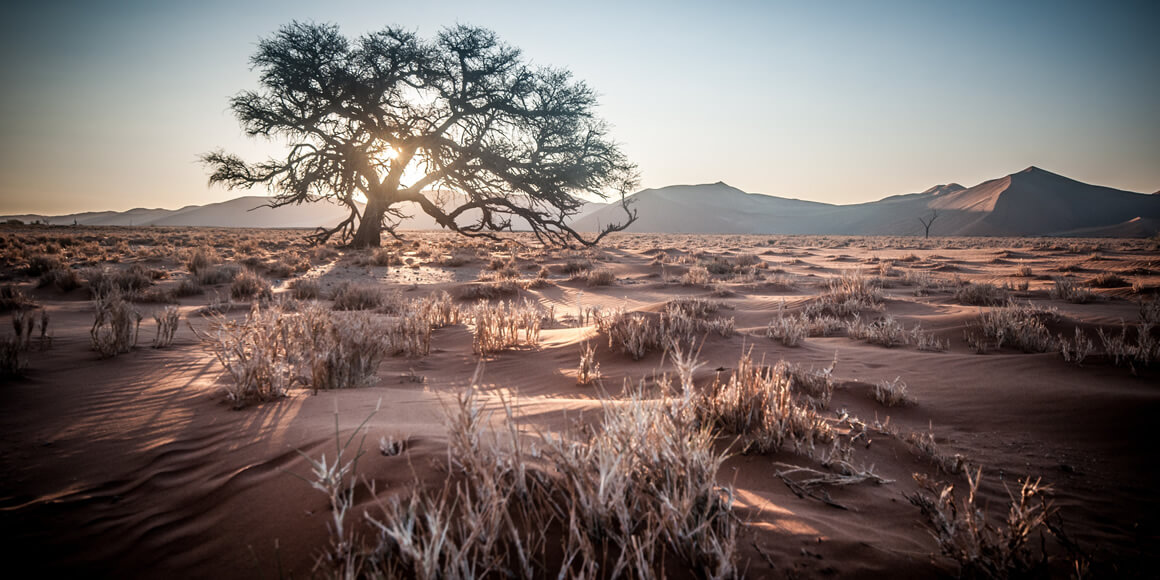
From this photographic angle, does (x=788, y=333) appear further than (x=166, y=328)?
Yes

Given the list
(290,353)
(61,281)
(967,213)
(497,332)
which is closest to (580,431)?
(290,353)

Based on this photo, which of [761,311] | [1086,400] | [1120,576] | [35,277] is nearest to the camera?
[1120,576]

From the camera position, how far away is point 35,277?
36.4 ft

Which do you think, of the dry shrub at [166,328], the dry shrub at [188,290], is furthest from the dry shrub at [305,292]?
the dry shrub at [166,328]

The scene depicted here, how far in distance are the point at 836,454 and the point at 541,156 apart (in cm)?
1896

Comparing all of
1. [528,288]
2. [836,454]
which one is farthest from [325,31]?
[836,454]

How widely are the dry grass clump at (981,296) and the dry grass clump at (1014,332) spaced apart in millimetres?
2446

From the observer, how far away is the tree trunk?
66.4 ft

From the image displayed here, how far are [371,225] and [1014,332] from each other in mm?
21240

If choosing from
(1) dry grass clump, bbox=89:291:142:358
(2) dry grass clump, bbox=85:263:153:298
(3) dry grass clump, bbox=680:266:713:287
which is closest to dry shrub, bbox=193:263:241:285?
(2) dry grass clump, bbox=85:263:153:298

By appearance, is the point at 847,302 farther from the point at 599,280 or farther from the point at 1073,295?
the point at 599,280

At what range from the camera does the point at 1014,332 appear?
17.4 feet

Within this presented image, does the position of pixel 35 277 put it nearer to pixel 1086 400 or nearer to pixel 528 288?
pixel 528 288

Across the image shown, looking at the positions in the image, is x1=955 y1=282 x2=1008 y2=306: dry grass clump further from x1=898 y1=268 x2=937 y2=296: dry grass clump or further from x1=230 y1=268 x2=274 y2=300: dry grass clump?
x1=230 y1=268 x2=274 y2=300: dry grass clump
